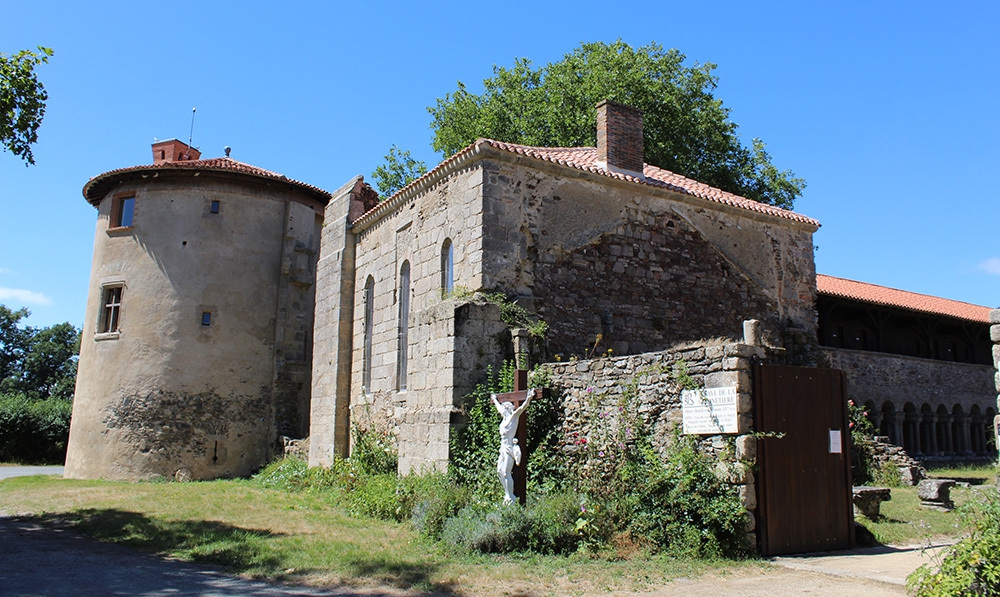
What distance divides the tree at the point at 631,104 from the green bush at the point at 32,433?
18773 mm

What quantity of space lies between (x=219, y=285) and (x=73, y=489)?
6.00m

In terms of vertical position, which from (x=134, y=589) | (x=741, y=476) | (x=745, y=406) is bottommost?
(x=134, y=589)

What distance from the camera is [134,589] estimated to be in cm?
711

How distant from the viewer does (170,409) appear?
1869 cm

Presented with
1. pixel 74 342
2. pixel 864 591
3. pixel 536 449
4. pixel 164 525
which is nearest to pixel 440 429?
pixel 536 449

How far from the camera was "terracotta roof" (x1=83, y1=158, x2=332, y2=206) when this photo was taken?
19.7 m

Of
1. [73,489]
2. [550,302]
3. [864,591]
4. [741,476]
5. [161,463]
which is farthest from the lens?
[161,463]

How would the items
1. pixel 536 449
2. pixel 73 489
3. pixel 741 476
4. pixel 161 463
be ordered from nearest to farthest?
pixel 741 476 → pixel 536 449 → pixel 73 489 → pixel 161 463

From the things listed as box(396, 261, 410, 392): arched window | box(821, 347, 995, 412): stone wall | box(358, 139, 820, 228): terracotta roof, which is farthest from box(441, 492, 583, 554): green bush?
box(821, 347, 995, 412): stone wall

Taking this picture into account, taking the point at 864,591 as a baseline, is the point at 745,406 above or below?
above

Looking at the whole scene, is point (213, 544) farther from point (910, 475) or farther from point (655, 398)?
point (910, 475)

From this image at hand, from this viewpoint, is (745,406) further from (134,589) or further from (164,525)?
(164,525)

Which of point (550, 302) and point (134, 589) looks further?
point (550, 302)

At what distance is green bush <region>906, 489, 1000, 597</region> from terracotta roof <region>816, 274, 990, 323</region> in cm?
1893
